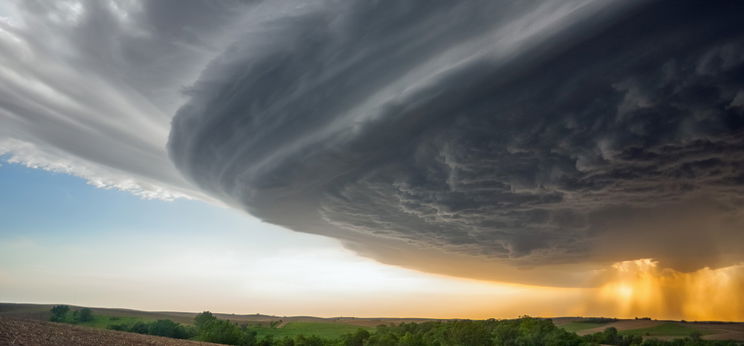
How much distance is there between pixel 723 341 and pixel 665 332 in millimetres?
36785

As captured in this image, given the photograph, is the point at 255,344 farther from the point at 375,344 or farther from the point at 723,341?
the point at 723,341

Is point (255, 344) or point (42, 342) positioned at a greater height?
point (42, 342)

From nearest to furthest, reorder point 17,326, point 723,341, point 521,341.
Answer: point 17,326 → point 521,341 → point 723,341

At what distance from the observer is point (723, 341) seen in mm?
160375

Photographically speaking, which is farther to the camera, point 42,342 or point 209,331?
point 209,331

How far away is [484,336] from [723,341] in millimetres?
106224

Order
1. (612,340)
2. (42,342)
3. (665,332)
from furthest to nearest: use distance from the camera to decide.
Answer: (665,332), (612,340), (42,342)

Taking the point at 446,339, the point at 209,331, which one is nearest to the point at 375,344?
the point at 446,339

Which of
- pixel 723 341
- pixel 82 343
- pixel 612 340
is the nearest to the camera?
pixel 82 343

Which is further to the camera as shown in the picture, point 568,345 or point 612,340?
point 612,340

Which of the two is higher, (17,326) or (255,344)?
(17,326)

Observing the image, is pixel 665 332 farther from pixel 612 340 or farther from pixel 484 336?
pixel 484 336

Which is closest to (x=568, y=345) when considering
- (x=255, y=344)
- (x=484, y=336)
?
(x=484, y=336)

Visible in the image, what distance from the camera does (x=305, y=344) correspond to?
109000 mm
